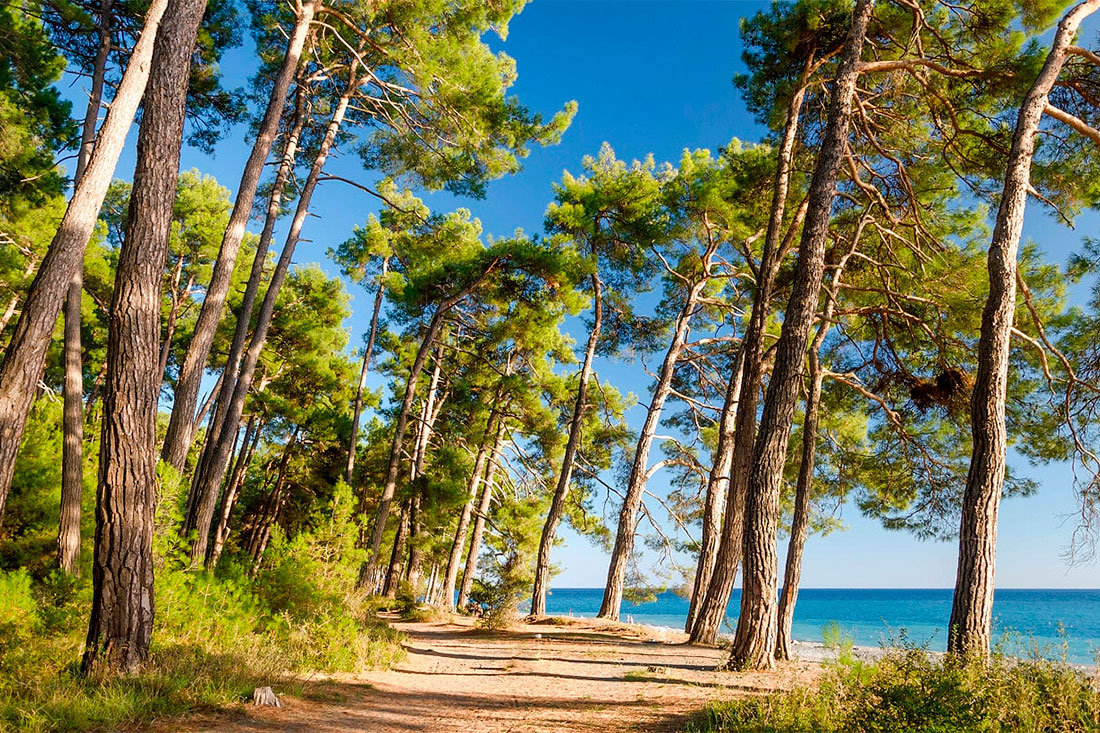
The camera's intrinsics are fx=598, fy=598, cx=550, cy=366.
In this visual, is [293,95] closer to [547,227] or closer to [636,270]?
[547,227]

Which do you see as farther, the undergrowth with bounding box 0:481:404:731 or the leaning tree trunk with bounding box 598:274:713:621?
the leaning tree trunk with bounding box 598:274:713:621

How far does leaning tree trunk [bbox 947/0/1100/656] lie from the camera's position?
5.02 meters

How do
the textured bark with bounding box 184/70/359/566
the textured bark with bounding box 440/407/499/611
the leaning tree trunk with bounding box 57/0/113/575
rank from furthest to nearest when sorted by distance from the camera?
the textured bark with bounding box 440/407/499/611 < the textured bark with bounding box 184/70/359/566 < the leaning tree trunk with bounding box 57/0/113/575

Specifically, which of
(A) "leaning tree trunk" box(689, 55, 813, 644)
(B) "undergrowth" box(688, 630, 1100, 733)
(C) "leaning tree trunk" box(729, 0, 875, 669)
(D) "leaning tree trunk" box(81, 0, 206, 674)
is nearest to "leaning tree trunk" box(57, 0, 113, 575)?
(D) "leaning tree trunk" box(81, 0, 206, 674)

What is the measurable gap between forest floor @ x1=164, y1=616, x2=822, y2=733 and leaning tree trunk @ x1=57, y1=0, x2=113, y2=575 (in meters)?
3.61

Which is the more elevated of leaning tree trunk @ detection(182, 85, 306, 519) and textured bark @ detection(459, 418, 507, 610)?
leaning tree trunk @ detection(182, 85, 306, 519)

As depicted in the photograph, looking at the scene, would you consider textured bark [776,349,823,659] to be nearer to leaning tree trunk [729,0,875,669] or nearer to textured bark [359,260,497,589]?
leaning tree trunk [729,0,875,669]

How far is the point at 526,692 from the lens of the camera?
19.1 feet

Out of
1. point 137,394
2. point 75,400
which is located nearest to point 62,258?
point 137,394

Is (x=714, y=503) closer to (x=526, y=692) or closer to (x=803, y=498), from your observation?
(x=803, y=498)

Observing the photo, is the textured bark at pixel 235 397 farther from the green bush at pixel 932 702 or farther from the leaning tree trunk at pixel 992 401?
the leaning tree trunk at pixel 992 401

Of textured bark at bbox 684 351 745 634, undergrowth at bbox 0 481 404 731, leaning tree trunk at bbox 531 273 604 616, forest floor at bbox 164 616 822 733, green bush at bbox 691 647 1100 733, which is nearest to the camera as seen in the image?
green bush at bbox 691 647 1100 733

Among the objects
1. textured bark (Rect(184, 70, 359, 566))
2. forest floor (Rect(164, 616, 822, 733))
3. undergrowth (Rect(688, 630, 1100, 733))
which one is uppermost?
textured bark (Rect(184, 70, 359, 566))

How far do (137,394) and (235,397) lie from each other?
4.54 metres
